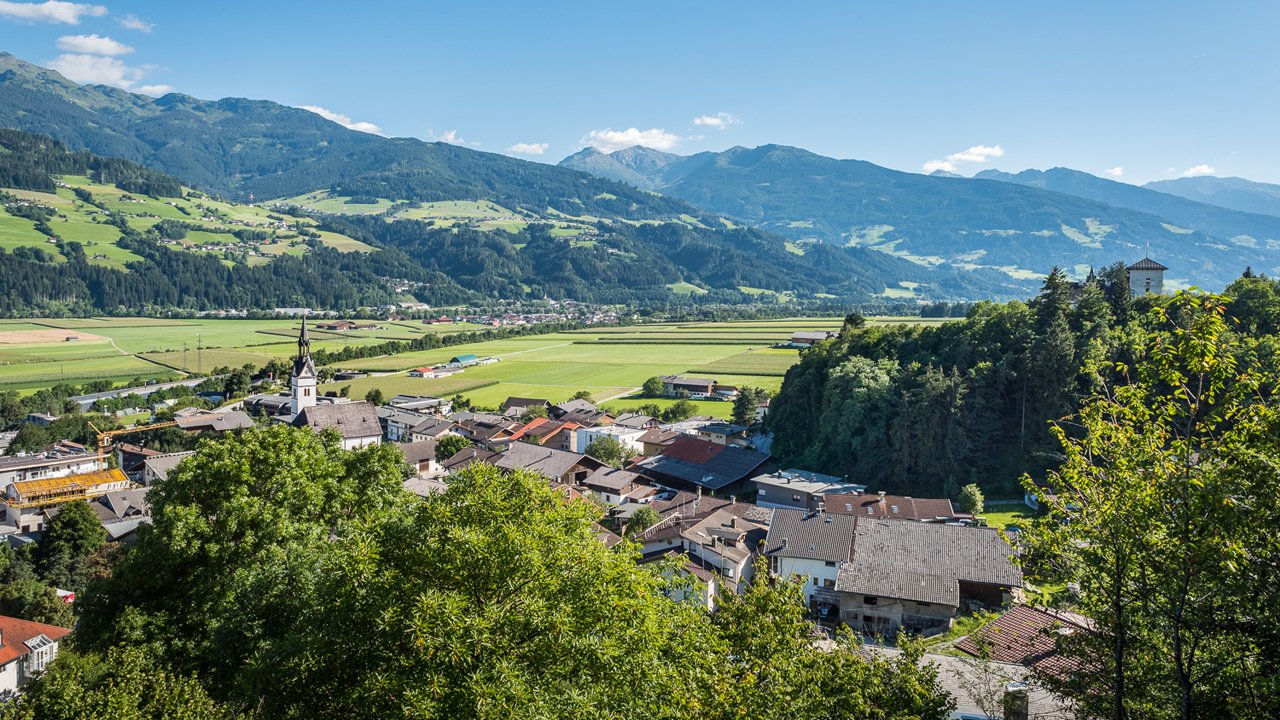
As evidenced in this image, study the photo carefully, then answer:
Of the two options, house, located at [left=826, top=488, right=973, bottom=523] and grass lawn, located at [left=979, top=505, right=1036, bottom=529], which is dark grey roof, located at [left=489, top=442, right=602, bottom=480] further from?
grass lawn, located at [left=979, top=505, right=1036, bottom=529]

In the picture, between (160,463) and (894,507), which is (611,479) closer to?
(894,507)

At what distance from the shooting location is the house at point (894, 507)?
1576 inches

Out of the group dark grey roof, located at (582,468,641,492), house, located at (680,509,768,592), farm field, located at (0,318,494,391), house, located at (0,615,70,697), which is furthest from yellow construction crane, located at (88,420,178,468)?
house, located at (680,509,768,592)

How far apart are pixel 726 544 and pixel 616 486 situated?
13788 millimetres

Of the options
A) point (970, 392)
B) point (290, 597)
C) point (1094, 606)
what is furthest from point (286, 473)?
point (970, 392)

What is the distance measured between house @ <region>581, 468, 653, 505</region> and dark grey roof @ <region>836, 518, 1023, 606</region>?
1679cm

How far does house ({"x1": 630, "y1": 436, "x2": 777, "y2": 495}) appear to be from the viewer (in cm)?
5250

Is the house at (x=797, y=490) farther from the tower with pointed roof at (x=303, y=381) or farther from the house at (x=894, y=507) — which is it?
the tower with pointed roof at (x=303, y=381)

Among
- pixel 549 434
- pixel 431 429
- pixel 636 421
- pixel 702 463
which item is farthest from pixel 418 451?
pixel 702 463

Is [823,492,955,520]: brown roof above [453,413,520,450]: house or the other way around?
above

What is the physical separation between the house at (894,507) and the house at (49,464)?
53.6m

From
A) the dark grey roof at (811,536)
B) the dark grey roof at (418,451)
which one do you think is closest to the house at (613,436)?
the dark grey roof at (418,451)

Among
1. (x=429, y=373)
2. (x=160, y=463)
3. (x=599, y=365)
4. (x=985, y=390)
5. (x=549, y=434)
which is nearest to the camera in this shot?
(x=985, y=390)

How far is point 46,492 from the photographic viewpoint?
163 feet
